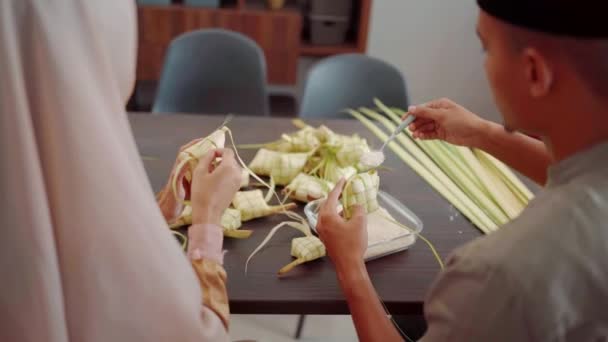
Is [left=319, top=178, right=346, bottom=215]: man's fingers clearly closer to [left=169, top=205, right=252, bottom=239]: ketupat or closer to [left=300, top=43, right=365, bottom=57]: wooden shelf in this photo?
[left=169, top=205, right=252, bottom=239]: ketupat

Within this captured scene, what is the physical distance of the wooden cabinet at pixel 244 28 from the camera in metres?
2.93

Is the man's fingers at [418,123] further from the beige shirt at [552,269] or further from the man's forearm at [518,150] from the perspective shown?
the beige shirt at [552,269]

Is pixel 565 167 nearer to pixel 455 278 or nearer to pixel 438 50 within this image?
pixel 455 278

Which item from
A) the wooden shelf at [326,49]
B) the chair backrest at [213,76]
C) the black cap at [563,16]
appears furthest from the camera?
the wooden shelf at [326,49]

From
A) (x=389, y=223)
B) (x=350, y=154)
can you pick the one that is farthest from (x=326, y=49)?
(x=389, y=223)

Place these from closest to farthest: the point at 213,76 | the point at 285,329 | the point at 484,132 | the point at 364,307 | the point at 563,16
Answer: the point at 563,16
the point at 364,307
the point at 484,132
the point at 285,329
the point at 213,76

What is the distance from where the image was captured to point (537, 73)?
69 centimetres

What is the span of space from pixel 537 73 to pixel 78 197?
58 centimetres

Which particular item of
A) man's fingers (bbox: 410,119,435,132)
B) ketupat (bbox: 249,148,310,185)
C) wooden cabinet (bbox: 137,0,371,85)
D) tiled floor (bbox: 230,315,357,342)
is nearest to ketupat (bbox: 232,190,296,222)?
ketupat (bbox: 249,148,310,185)

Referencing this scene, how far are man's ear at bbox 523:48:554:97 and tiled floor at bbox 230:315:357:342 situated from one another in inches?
63.2

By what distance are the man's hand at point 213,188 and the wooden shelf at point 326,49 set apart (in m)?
2.11

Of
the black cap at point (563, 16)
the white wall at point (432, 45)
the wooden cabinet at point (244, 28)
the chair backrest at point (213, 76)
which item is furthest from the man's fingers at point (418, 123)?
the white wall at point (432, 45)

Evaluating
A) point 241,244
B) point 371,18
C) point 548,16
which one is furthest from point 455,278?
point 371,18

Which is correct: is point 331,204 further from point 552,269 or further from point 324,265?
point 552,269
